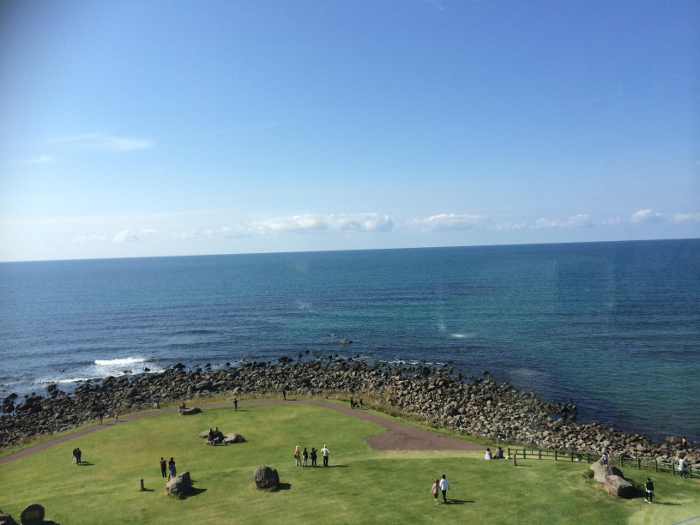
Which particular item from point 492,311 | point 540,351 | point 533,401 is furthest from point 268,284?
point 533,401

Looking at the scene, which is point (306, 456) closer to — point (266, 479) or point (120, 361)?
point (266, 479)

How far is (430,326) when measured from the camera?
97188 millimetres

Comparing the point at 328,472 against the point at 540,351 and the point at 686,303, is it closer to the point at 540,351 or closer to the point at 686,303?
the point at 540,351

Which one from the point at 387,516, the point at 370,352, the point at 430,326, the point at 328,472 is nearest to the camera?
the point at 387,516

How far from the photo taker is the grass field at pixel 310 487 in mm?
25203

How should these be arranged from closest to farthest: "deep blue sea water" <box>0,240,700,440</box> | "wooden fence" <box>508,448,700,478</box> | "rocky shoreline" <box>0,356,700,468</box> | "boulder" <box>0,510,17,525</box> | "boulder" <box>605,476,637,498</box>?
"boulder" <box>0,510,17,525</box> → "boulder" <box>605,476,637,498</box> → "wooden fence" <box>508,448,700,478</box> → "rocky shoreline" <box>0,356,700,468</box> → "deep blue sea water" <box>0,240,700,440</box>

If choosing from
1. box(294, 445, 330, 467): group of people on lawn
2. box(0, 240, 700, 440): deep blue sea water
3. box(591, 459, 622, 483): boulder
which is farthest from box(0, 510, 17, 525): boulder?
box(0, 240, 700, 440): deep blue sea water

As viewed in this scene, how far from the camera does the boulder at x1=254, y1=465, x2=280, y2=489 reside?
2888 cm

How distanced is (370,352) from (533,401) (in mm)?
32896

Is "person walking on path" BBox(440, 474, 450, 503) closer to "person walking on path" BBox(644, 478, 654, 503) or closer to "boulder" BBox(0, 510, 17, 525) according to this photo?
"person walking on path" BBox(644, 478, 654, 503)

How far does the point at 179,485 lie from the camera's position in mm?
28609

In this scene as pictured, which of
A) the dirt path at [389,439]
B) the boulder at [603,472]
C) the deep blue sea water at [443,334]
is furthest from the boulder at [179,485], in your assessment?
the deep blue sea water at [443,334]

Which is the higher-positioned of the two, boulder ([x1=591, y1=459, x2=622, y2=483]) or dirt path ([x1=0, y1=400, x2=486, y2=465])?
boulder ([x1=591, y1=459, x2=622, y2=483])

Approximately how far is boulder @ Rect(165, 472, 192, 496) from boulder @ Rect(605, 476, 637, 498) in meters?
27.2
